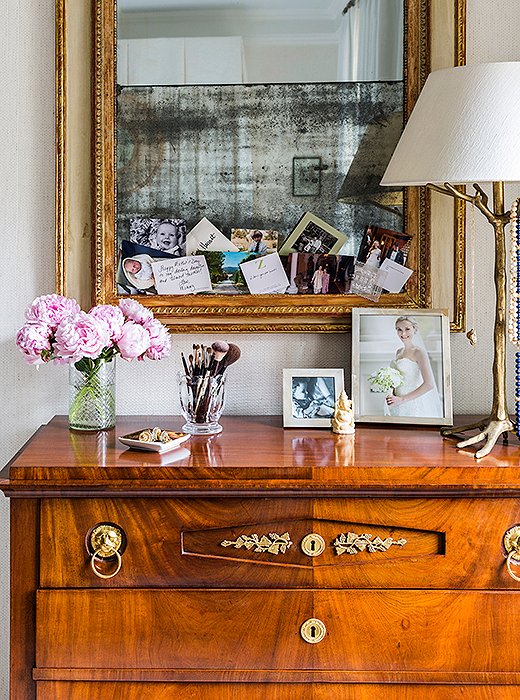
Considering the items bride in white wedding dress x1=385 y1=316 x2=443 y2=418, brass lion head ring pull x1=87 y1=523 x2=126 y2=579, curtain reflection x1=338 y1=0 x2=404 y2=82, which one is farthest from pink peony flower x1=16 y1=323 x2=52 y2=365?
curtain reflection x1=338 y1=0 x2=404 y2=82

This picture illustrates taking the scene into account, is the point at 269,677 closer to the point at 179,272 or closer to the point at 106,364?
the point at 106,364

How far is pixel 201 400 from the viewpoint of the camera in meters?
1.75

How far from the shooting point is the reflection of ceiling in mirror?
75.0 inches

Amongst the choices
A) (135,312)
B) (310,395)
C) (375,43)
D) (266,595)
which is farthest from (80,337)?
(375,43)

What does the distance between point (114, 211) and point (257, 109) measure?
0.39 meters

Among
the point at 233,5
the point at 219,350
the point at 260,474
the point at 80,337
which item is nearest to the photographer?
the point at 260,474

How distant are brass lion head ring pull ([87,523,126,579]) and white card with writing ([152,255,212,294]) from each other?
62 centimetres

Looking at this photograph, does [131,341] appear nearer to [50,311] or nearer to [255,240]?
[50,311]

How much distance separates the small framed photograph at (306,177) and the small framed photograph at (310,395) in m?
0.40

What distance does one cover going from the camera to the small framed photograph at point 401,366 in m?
1.84

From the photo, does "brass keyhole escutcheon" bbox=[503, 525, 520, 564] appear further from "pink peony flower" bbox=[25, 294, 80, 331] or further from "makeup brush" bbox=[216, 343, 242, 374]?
"pink peony flower" bbox=[25, 294, 80, 331]

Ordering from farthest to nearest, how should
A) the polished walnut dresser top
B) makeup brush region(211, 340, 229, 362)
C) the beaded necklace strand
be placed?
makeup brush region(211, 340, 229, 362), the beaded necklace strand, the polished walnut dresser top

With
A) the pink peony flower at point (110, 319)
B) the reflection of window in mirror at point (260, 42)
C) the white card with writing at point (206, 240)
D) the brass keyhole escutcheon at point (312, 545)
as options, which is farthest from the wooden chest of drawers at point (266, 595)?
the reflection of window in mirror at point (260, 42)

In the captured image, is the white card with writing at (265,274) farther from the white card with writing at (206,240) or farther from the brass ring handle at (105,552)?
the brass ring handle at (105,552)
